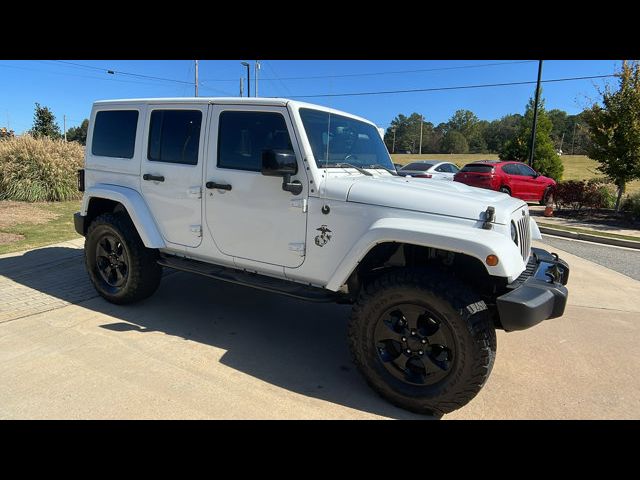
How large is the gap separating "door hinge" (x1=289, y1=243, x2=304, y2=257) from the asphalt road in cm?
577

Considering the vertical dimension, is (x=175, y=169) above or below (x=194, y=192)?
above

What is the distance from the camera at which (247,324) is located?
4.17 m

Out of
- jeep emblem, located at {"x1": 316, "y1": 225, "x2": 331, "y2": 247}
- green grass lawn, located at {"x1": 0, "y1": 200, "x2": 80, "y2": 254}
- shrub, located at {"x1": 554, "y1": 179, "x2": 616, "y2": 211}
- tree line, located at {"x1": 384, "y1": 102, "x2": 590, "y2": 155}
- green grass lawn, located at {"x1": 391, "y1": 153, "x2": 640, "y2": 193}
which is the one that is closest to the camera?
jeep emblem, located at {"x1": 316, "y1": 225, "x2": 331, "y2": 247}

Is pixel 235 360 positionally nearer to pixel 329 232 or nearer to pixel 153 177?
pixel 329 232

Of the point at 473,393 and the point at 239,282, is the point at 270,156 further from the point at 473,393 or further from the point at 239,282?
the point at 473,393

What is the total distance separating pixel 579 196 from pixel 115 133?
44.2 ft

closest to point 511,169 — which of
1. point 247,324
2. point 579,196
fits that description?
point 579,196

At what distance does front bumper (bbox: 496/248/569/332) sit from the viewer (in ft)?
8.21

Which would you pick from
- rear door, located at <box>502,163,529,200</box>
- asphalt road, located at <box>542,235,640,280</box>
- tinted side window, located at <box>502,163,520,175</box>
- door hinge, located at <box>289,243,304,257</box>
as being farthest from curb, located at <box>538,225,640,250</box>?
door hinge, located at <box>289,243,304,257</box>

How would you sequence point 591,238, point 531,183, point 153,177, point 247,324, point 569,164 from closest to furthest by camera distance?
point 153,177 < point 247,324 < point 591,238 < point 531,183 < point 569,164

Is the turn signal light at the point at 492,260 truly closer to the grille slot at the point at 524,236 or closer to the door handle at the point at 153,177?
the grille slot at the point at 524,236

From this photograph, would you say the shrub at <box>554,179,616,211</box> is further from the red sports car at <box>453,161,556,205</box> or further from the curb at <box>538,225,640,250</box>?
the curb at <box>538,225,640,250</box>
